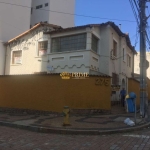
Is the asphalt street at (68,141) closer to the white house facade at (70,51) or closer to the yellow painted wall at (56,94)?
the yellow painted wall at (56,94)

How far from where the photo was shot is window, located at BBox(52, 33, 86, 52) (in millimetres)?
15238

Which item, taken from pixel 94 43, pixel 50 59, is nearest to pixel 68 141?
pixel 94 43

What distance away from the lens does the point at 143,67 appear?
1150cm

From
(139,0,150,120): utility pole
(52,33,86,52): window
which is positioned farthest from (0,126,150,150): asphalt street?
(52,33,86,52): window

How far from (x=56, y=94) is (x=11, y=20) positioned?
14.4 metres

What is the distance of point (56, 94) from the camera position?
1199cm

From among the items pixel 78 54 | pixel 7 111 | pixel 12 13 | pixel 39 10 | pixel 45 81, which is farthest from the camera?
pixel 39 10

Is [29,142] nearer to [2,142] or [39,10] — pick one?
[2,142]

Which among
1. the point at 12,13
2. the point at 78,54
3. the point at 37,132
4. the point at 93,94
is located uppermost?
the point at 12,13

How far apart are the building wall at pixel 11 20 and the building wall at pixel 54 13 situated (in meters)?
5.43

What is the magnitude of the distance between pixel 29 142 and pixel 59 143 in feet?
3.10

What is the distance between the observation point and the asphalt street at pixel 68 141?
6.02m

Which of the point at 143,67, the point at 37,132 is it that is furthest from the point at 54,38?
the point at 37,132

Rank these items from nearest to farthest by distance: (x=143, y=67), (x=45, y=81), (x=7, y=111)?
(x=143, y=67), (x=45, y=81), (x=7, y=111)
